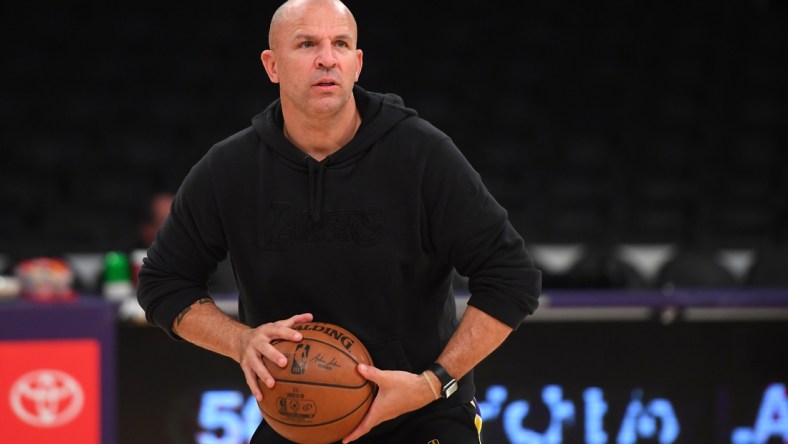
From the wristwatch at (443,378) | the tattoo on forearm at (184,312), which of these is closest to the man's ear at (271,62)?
the tattoo on forearm at (184,312)

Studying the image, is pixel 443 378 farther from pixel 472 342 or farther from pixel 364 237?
pixel 364 237

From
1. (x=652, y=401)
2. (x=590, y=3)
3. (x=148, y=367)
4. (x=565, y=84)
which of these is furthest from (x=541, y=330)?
(x=590, y=3)

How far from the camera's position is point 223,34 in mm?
9805

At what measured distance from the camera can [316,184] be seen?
3061 mm

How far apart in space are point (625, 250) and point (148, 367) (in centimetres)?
496

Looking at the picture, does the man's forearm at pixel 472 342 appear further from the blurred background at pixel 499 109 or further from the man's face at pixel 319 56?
the blurred background at pixel 499 109

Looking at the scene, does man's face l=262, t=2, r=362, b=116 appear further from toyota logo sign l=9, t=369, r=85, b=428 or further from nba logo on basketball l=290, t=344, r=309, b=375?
toyota logo sign l=9, t=369, r=85, b=428

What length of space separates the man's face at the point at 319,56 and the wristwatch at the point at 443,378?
29.9 inches

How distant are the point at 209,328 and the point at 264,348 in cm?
33

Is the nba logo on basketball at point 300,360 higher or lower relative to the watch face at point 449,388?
higher

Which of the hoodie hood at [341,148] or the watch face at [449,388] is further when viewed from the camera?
the hoodie hood at [341,148]

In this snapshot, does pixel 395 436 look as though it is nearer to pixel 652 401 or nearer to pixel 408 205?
pixel 408 205

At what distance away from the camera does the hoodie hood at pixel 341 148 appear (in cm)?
306

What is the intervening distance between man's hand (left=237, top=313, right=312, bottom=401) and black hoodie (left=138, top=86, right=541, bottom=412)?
0.64 feet
